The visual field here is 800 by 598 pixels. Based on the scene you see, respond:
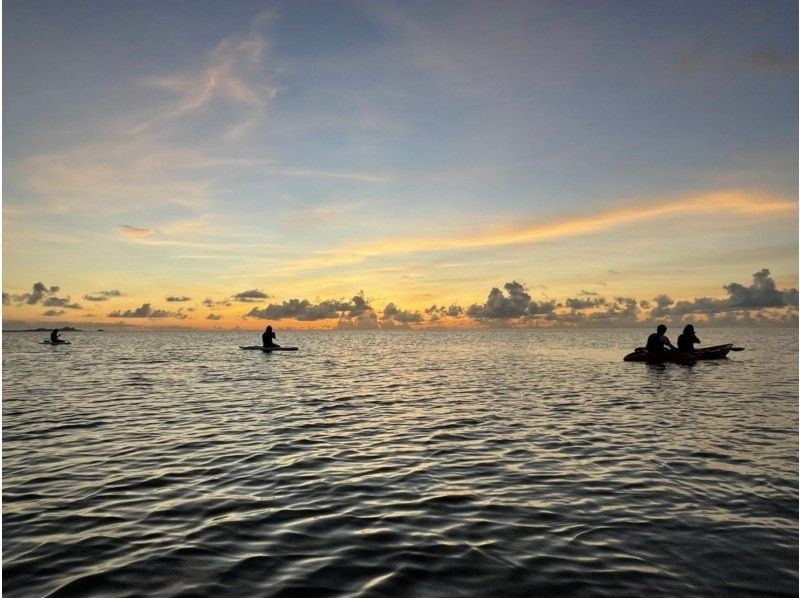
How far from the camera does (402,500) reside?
417 inches

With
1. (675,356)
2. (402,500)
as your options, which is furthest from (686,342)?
(402,500)

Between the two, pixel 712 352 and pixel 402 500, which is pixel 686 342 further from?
pixel 402 500

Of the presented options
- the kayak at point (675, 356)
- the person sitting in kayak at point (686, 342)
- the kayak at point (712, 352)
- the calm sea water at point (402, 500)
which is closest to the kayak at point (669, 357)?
the kayak at point (675, 356)

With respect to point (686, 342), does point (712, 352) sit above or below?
below

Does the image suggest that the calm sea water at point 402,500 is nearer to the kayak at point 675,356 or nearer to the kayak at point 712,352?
the kayak at point 675,356

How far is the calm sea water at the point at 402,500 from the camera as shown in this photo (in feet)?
24.0

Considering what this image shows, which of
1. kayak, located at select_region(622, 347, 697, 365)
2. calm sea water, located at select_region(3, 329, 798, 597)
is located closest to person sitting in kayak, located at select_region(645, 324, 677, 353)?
kayak, located at select_region(622, 347, 697, 365)

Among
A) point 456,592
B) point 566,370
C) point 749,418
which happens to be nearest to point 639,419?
point 749,418

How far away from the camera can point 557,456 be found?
46.1 feet

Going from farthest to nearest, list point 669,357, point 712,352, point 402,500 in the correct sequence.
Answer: point 712,352
point 669,357
point 402,500

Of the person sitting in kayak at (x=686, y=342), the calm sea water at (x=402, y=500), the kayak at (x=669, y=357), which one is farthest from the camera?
the person sitting in kayak at (x=686, y=342)

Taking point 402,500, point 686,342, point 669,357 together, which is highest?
point 686,342

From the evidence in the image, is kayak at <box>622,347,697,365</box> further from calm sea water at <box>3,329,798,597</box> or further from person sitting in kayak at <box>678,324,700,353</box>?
calm sea water at <box>3,329,798,597</box>

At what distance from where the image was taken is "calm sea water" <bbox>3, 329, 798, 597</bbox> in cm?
730
